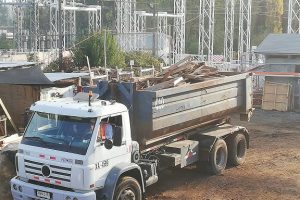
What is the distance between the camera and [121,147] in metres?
8.52

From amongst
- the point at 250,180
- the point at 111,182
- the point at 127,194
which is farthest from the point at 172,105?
the point at 250,180

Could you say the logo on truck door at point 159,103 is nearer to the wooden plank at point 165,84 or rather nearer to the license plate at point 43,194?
the wooden plank at point 165,84

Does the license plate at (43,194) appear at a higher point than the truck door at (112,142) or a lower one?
lower

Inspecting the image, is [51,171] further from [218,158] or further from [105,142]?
[218,158]

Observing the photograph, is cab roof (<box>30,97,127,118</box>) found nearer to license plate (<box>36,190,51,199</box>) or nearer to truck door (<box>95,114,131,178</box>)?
truck door (<box>95,114,131,178</box>)

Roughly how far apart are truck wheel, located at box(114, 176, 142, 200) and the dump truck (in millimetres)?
18

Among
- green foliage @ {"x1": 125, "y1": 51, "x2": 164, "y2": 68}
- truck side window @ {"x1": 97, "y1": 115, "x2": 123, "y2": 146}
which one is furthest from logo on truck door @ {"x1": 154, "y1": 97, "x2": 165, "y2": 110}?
green foliage @ {"x1": 125, "y1": 51, "x2": 164, "y2": 68}

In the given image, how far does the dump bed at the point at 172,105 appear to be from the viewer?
31.9 feet

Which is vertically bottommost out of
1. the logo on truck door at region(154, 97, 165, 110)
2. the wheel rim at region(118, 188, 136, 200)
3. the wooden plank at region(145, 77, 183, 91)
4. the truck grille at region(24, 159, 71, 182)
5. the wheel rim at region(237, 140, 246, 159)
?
the wheel rim at region(237, 140, 246, 159)

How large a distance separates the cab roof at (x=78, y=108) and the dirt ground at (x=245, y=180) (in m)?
2.01

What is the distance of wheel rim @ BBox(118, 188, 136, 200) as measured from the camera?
8.45 m

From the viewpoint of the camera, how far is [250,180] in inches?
479

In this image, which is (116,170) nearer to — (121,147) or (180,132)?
(121,147)

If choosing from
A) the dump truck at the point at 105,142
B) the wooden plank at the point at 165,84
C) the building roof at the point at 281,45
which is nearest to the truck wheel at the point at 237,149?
the dump truck at the point at 105,142
